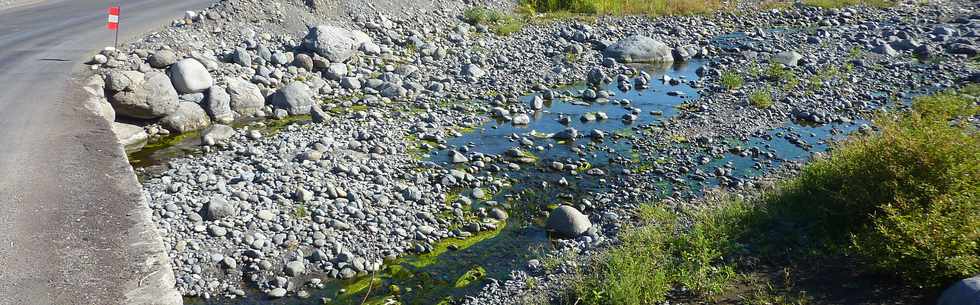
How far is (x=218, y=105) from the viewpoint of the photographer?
15.6 meters

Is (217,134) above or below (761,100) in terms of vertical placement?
below

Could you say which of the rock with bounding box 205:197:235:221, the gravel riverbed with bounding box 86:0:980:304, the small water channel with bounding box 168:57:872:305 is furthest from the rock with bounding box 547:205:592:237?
the rock with bounding box 205:197:235:221

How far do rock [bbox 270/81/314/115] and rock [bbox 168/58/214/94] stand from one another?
1382 mm

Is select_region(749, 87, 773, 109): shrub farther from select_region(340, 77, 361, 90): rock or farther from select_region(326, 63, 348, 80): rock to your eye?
select_region(326, 63, 348, 80): rock

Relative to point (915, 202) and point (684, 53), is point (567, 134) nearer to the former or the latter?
point (915, 202)

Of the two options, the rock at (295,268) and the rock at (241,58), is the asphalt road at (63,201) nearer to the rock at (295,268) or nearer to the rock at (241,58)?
the rock at (295,268)

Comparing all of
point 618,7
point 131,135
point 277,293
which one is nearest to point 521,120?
point 131,135

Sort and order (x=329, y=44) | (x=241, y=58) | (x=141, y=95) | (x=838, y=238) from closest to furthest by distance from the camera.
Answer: (x=838, y=238), (x=141, y=95), (x=241, y=58), (x=329, y=44)

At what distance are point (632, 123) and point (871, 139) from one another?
668 cm

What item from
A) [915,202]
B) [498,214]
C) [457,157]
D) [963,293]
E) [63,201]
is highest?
[915,202]

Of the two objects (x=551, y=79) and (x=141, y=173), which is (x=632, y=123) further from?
(x=141, y=173)

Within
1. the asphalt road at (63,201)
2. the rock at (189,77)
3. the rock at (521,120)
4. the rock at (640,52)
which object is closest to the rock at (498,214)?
the rock at (521,120)

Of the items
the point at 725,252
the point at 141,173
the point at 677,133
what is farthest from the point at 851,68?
the point at 141,173

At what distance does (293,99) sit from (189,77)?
2.08m
